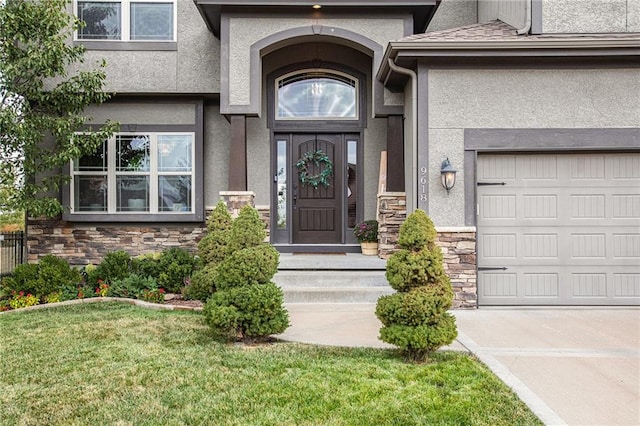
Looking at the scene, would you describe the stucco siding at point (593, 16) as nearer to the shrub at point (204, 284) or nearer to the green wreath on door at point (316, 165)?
the green wreath on door at point (316, 165)

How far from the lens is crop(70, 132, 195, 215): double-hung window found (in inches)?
349

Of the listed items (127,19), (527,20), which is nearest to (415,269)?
(527,20)

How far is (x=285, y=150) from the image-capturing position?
941cm

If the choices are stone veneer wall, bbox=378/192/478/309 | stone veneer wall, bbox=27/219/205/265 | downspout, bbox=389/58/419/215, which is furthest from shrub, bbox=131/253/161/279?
downspout, bbox=389/58/419/215

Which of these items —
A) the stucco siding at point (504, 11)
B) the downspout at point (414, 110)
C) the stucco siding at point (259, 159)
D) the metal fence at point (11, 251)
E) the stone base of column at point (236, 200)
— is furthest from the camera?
the stucco siding at point (259, 159)

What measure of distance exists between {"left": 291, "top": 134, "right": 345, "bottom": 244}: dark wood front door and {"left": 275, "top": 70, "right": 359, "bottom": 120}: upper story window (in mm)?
631

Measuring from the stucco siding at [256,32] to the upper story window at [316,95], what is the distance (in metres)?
1.46

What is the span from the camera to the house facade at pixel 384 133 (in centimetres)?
670

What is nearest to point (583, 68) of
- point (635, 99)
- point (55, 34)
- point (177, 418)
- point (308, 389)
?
point (635, 99)

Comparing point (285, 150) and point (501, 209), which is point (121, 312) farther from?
point (501, 209)

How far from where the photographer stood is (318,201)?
9.38 m

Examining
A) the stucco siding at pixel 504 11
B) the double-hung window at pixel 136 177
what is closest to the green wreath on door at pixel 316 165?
the double-hung window at pixel 136 177

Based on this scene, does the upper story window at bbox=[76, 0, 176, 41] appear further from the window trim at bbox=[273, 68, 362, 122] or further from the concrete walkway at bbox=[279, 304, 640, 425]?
the concrete walkway at bbox=[279, 304, 640, 425]

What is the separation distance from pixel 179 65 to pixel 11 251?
5.06 metres
